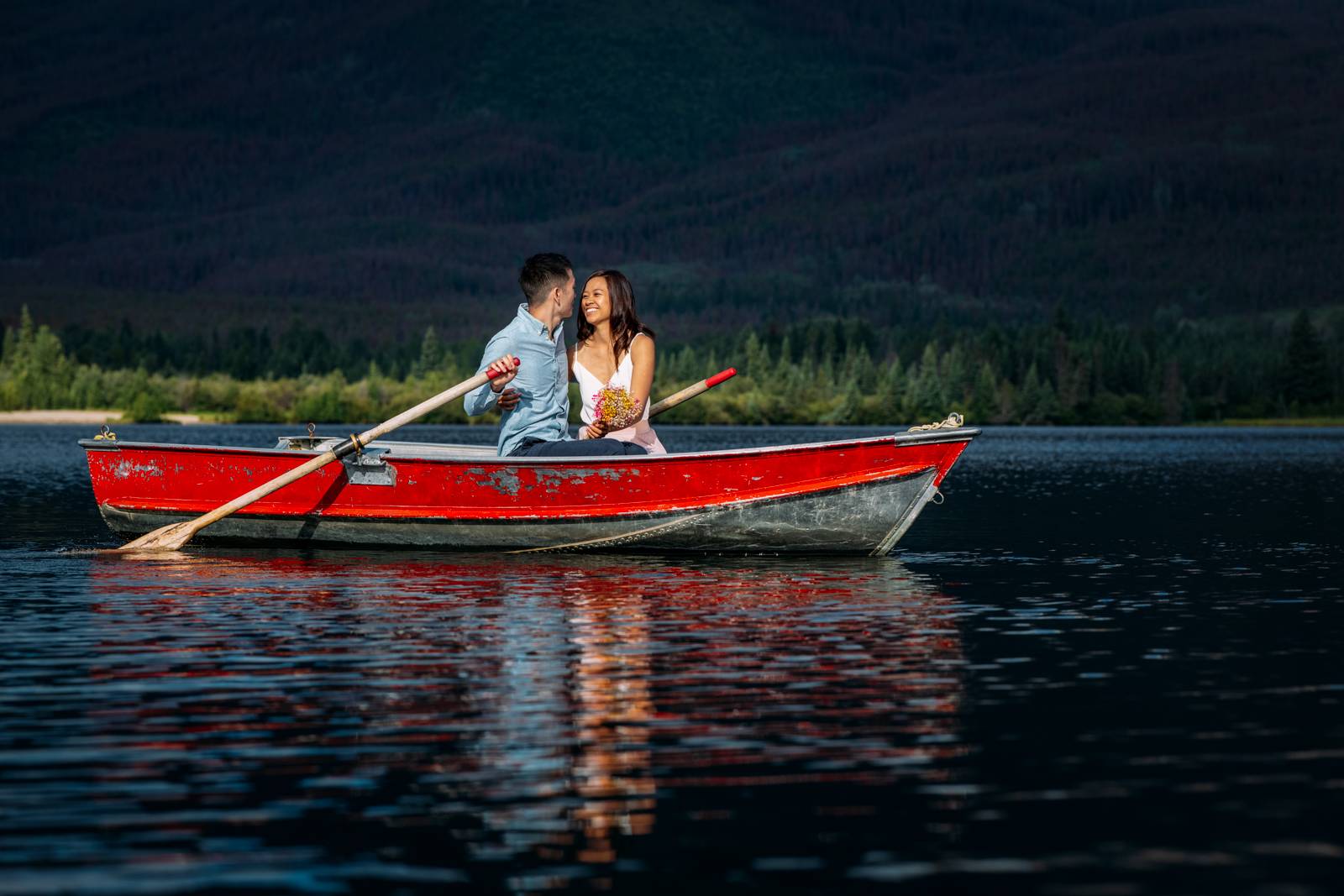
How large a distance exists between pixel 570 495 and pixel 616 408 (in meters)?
1.73

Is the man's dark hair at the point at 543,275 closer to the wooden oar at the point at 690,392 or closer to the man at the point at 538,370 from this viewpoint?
the man at the point at 538,370

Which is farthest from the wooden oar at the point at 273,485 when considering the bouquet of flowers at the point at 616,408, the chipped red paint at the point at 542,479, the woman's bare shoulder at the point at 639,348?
the woman's bare shoulder at the point at 639,348

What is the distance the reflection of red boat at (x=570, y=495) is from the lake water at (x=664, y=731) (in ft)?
3.02

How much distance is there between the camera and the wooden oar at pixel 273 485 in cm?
2522

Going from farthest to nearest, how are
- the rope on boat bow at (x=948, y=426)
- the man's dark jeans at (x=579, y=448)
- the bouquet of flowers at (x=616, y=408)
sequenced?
the rope on boat bow at (x=948, y=426) < the man's dark jeans at (x=579, y=448) < the bouquet of flowers at (x=616, y=408)

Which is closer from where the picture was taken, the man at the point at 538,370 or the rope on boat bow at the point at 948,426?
the man at the point at 538,370

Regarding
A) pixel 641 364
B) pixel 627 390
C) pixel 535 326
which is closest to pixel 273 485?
pixel 535 326

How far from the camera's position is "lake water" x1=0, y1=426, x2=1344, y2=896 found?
9359 millimetres

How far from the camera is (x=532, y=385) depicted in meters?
24.1

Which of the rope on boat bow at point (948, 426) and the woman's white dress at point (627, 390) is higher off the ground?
the woman's white dress at point (627, 390)

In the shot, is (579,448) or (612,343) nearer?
(612,343)

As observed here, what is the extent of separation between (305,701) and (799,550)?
13.3m

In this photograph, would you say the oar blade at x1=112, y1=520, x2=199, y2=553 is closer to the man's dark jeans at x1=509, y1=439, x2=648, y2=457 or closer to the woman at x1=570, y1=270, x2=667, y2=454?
the man's dark jeans at x1=509, y1=439, x2=648, y2=457

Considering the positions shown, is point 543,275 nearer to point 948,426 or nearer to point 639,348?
point 639,348
